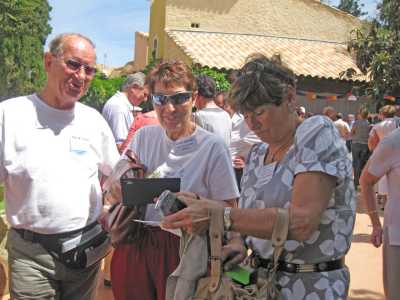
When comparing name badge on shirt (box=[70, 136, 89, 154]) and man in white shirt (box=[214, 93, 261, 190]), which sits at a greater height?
name badge on shirt (box=[70, 136, 89, 154])

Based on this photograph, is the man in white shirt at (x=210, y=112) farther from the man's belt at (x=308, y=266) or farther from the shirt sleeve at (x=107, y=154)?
the man's belt at (x=308, y=266)

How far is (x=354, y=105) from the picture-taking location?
19.4 m

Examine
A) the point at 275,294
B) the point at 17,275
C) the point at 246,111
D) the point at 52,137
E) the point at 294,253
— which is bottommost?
the point at 17,275

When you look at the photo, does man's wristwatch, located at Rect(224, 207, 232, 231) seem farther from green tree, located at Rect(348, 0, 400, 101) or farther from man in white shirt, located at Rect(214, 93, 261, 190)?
green tree, located at Rect(348, 0, 400, 101)

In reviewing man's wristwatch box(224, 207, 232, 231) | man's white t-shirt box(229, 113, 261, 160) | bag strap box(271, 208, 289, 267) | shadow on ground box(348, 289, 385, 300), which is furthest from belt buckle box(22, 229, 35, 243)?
man's white t-shirt box(229, 113, 261, 160)

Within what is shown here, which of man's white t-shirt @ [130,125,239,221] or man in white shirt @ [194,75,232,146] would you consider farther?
man in white shirt @ [194,75,232,146]

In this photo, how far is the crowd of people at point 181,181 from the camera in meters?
1.82

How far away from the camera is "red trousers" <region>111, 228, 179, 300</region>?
7.95 ft

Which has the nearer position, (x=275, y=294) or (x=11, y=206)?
(x=275, y=294)

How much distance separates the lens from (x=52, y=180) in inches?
98.1

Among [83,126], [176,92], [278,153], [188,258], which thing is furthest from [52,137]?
[278,153]

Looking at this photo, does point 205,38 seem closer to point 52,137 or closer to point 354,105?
point 354,105

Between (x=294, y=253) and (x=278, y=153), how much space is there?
38cm

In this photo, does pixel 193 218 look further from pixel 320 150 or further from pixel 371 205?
pixel 371 205
